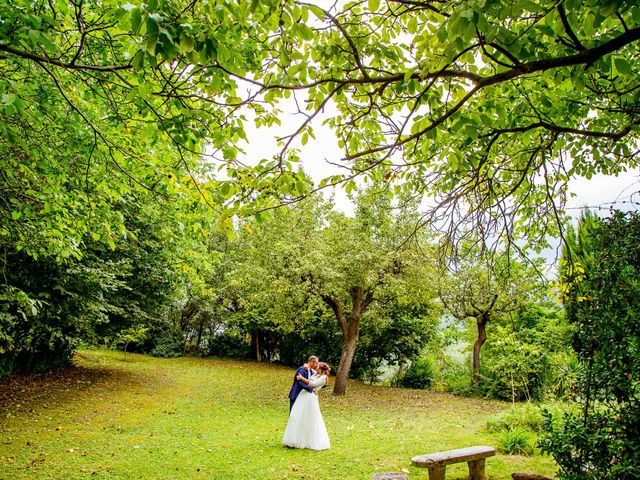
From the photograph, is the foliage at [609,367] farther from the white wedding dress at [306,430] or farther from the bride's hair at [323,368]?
the bride's hair at [323,368]

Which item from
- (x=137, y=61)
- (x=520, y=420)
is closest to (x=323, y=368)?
(x=520, y=420)

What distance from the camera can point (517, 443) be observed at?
7.37m

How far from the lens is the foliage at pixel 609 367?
4.02m

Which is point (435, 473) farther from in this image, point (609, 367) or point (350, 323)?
point (350, 323)

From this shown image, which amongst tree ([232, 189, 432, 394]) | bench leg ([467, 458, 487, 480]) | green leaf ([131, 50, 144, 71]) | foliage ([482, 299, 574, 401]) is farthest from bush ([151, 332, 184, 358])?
green leaf ([131, 50, 144, 71])

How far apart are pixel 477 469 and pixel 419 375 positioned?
14.6 m

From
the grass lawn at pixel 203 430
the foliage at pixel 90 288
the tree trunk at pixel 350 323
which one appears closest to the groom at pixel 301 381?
the grass lawn at pixel 203 430

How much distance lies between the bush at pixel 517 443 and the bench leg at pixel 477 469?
5.96 ft

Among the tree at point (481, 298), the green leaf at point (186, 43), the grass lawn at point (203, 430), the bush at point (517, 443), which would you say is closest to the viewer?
the green leaf at point (186, 43)

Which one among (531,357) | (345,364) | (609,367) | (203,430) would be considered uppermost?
(609,367)

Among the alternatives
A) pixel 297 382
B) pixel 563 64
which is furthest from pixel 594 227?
pixel 297 382

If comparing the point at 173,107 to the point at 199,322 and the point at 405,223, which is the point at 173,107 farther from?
the point at 199,322

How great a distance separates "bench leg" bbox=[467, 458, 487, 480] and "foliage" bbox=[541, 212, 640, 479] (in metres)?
1.59

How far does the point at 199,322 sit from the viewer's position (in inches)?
1047
